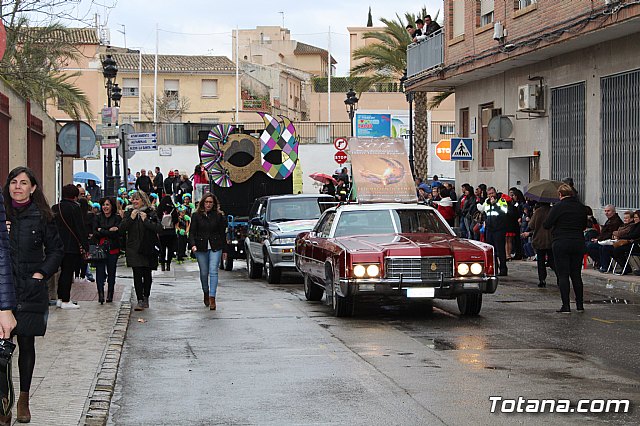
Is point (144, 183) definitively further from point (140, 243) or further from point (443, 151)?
point (140, 243)

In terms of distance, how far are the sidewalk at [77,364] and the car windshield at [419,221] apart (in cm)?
447

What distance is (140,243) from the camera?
1698 centimetres

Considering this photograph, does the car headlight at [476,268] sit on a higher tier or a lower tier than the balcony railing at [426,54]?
lower

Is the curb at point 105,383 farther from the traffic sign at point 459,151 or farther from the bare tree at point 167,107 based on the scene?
the bare tree at point 167,107

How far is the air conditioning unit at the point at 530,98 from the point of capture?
29234mm

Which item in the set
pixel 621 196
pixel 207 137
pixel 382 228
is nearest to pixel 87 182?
pixel 207 137

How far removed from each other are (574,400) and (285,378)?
9.50 ft

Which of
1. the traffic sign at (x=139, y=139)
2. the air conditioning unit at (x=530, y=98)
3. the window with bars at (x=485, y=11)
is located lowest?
the traffic sign at (x=139, y=139)

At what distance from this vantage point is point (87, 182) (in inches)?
1801

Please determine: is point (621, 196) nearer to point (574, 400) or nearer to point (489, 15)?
point (489, 15)

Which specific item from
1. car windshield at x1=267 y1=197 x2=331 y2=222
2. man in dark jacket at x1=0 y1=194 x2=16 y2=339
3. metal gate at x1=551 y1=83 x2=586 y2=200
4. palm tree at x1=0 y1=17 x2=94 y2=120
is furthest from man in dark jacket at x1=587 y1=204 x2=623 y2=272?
man in dark jacket at x1=0 y1=194 x2=16 y2=339

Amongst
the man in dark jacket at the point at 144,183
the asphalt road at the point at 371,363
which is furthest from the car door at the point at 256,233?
the man in dark jacket at the point at 144,183

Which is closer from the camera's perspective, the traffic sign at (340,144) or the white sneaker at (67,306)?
the white sneaker at (67,306)

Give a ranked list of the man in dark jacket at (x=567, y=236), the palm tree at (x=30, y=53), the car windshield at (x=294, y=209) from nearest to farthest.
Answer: the man in dark jacket at (x=567, y=236) < the palm tree at (x=30, y=53) < the car windshield at (x=294, y=209)
